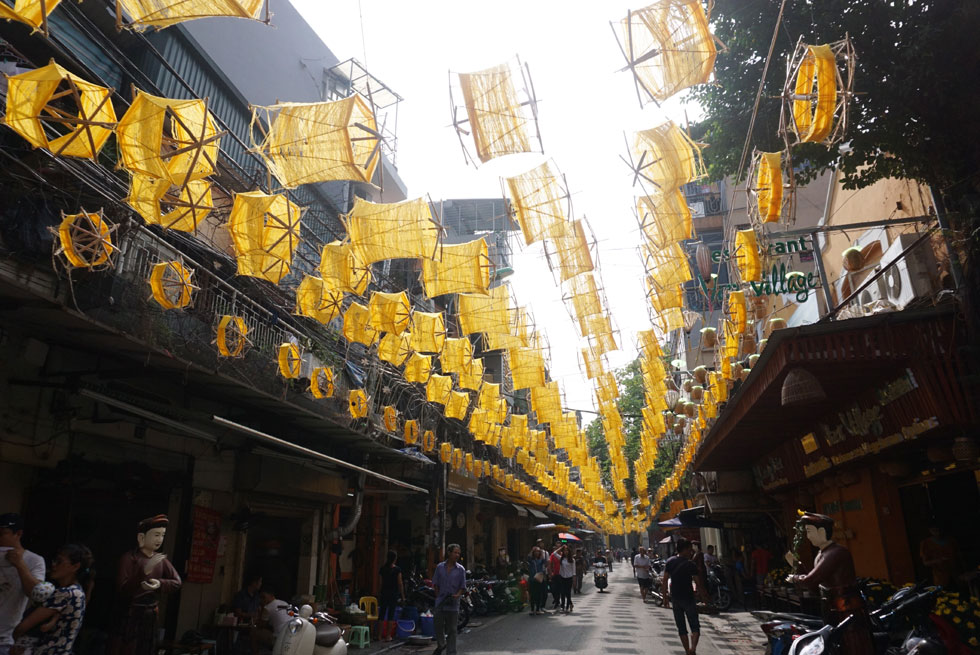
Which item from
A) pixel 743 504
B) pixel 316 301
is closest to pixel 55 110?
pixel 316 301

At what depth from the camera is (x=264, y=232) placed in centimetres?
788

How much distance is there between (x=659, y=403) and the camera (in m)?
17.0

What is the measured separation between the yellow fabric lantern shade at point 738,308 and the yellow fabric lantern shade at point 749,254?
89.3 inches

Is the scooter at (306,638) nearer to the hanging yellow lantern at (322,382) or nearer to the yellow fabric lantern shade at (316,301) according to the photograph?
the hanging yellow lantern at (322,382)

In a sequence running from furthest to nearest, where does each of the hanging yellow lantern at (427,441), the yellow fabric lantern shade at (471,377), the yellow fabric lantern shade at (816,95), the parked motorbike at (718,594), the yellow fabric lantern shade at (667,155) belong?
the parked motorbike at (718,594) < the hanging yellow lantern at (427,441) < the yellow fabric lantern shade at (471,377) < the yellow fabric lantern shade at (667,155) < the yellow fabric lantern shade at (816,95)

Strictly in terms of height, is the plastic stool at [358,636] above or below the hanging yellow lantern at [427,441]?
below

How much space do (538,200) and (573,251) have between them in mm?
924

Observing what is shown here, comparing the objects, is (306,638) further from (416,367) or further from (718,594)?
(718,594)

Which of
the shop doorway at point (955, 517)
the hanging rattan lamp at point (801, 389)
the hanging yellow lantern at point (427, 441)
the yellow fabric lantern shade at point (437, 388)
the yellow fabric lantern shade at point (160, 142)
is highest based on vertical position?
the yellow fabric lantern shade at point (160, 142)

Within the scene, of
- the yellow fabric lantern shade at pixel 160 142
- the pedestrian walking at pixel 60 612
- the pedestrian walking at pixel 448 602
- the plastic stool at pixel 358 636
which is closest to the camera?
the pedestrian walking at pixel 60 612

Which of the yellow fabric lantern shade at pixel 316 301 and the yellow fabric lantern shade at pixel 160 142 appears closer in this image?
the yellow fabric lantern shade at pixel 160 142

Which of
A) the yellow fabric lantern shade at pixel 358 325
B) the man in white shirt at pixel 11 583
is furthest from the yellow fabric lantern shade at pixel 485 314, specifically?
the man in white shirt at pixel 11 583

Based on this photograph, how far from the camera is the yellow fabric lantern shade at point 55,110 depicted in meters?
5.33

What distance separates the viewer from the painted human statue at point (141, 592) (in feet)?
17.8
